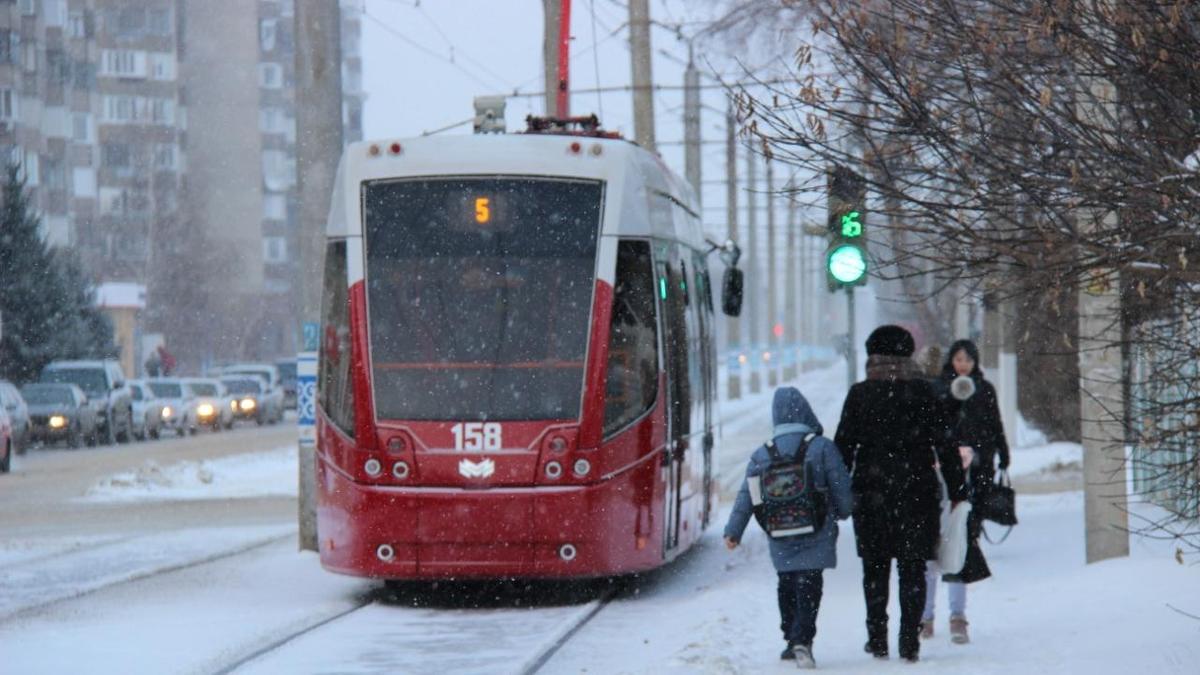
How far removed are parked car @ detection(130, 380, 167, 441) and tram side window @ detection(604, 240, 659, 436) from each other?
40055 mm

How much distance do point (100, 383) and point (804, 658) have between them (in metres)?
41.4

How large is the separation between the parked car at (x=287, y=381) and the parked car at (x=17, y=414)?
24765mm

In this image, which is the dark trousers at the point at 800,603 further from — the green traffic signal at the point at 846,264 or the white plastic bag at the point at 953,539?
the green traffic signal at the point at 846,264

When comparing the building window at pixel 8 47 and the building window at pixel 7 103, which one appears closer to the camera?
the building window at pixel 7 103

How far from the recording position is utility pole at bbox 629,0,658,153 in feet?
114

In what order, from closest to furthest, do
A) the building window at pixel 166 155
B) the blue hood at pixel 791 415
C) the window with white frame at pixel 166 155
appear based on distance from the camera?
the blue hood at pixel 791 415 < the building window at pixel 166 155 < the window with white frame at pixel 166 155

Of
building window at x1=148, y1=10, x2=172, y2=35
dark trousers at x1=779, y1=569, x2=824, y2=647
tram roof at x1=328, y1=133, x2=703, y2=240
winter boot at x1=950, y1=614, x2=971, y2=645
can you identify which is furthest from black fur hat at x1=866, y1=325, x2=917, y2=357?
building window at x1=148, y1=10, x2=172, y2=35

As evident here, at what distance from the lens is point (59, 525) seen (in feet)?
81.6

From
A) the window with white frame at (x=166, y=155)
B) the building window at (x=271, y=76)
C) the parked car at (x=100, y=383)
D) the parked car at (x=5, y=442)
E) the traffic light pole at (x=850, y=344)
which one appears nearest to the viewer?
the traffic light pole at (x=850, y=344)

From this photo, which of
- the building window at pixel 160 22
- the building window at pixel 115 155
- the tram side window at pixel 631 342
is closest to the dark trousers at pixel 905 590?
the tram side window at pixel 631 342

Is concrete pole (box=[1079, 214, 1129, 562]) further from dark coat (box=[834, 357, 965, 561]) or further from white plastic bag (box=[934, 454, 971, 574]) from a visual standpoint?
dark coat (box=[834, 357, 965, 561])

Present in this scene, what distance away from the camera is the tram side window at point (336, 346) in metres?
14.7

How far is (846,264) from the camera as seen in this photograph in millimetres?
15891

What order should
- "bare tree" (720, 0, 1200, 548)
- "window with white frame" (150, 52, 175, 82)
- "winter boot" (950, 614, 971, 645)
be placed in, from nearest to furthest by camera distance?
"bare tree" (720, 0, 1200, 548), "winter boot" (950, 614, 971, 645), "window with white frame" (150, 52, 175, 82)
